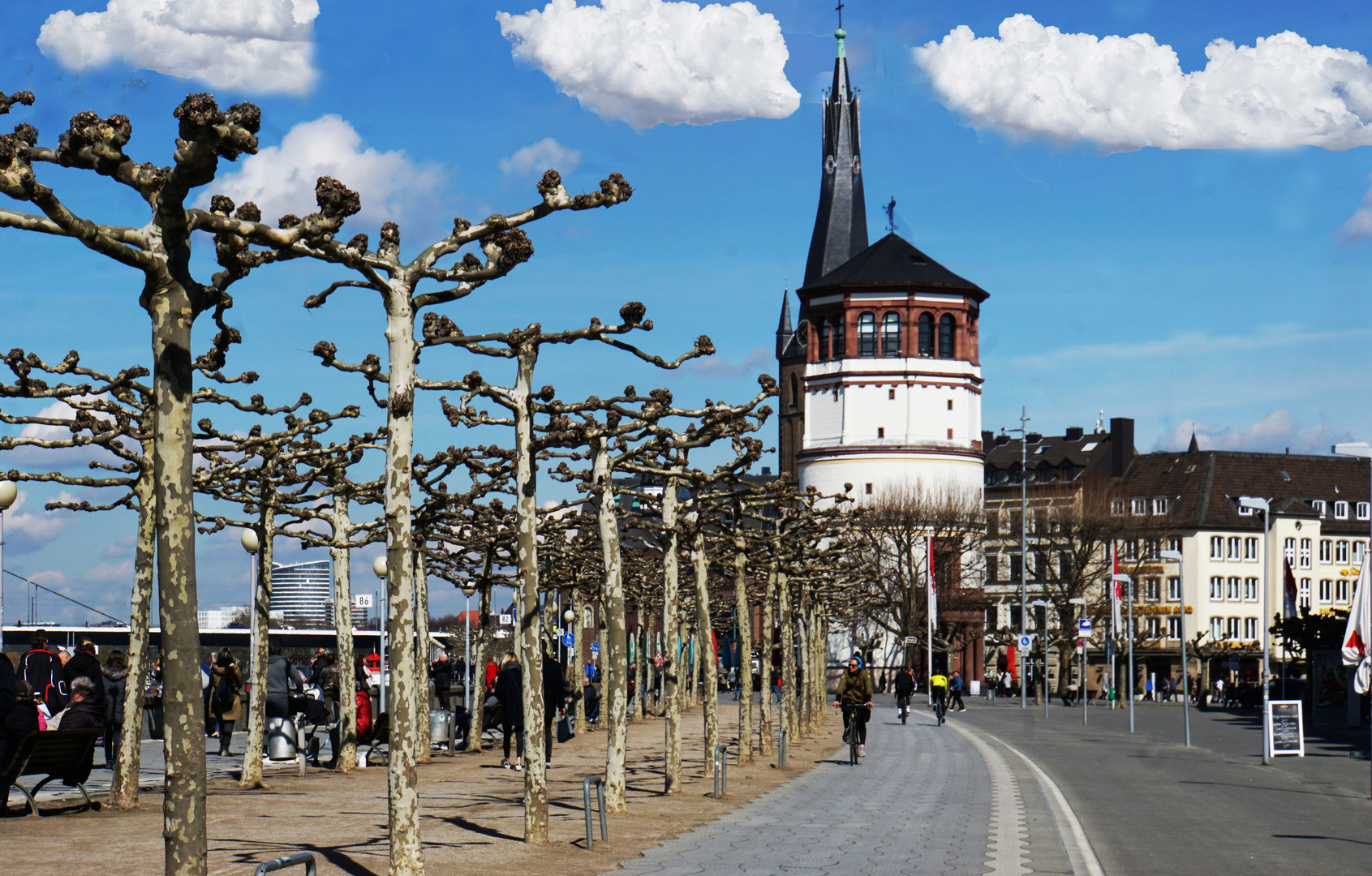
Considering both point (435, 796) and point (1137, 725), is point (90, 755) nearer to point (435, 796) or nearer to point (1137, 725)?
point (435, 796)

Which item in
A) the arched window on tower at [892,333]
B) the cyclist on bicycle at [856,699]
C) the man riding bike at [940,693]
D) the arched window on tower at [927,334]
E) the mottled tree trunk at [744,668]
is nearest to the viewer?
the mottled tree trunk at [744,668]

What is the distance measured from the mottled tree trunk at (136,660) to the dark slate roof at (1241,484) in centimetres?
11544

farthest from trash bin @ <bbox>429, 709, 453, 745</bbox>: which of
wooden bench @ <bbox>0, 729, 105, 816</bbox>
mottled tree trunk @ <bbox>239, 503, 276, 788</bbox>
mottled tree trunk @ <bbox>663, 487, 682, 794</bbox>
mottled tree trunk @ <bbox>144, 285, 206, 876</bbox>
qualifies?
mottled tree trunk @ <bbox>144, 285, 206, 876</bbox>

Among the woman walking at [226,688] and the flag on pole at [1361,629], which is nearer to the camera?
the woman walking at [226,688]

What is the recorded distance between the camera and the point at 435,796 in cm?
1981

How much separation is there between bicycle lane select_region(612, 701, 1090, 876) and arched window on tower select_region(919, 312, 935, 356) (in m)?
89.8

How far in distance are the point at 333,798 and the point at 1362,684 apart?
48.1 feet

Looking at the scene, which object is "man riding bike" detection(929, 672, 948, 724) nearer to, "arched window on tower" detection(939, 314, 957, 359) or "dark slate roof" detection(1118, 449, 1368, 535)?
"arched window on tower" detection(939, 314, 957, 359)

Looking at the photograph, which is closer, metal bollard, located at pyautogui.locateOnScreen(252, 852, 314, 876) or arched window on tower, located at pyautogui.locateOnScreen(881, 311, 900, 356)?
metal bollard, located at pyautogui.locateOnScreen(252, 852, 314, 876)

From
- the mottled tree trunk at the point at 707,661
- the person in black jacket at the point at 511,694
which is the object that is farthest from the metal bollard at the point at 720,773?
the person in black jacket at the point at 511,694

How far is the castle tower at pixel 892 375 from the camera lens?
380ft

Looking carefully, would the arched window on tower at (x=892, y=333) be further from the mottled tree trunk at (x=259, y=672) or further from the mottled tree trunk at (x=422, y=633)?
the mottled tree trunk at (x=259, y=672)

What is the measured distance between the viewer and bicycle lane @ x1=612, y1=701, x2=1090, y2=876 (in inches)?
549

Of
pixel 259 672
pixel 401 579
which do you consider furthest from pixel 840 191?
pixel 401 579
